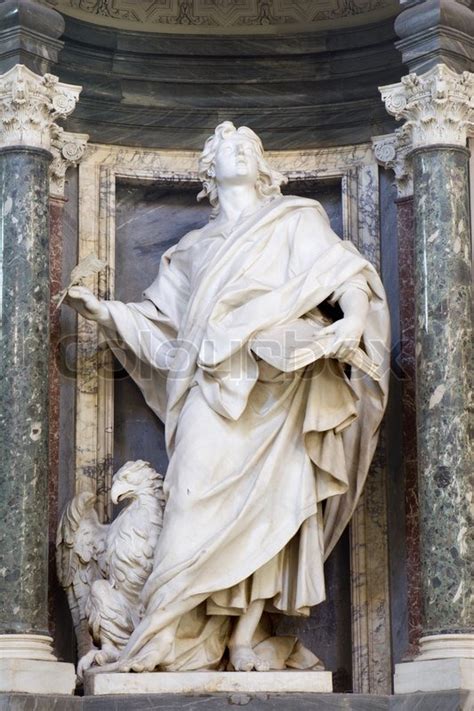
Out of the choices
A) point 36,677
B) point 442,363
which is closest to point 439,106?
point 442,363

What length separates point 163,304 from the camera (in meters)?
13.6

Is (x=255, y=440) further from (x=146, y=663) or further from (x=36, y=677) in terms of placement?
(x=36, y=677)

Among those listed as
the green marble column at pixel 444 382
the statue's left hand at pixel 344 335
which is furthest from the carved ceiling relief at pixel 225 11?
the statue's left hand at pixel 344 335

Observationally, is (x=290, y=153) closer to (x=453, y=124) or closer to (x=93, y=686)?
(x=453, y=124)

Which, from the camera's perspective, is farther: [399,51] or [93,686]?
[399,51]

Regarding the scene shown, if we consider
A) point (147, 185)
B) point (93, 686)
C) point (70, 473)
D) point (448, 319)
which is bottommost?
point (93, 686)

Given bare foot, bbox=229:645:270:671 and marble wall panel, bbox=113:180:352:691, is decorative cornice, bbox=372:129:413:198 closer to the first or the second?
marble wall panel, bbox=113:180:352:691

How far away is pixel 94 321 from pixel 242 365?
1548mm

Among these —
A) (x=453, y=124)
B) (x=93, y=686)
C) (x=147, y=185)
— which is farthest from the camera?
(x=147, y=185)

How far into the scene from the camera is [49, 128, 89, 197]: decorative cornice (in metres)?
13.7

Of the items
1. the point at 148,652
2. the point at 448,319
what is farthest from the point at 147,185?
the point at 148,652

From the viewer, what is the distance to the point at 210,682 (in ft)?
40.1

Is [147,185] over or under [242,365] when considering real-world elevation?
over

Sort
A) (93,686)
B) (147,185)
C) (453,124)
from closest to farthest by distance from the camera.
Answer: (93,686) < (453,124) < (147,185)
